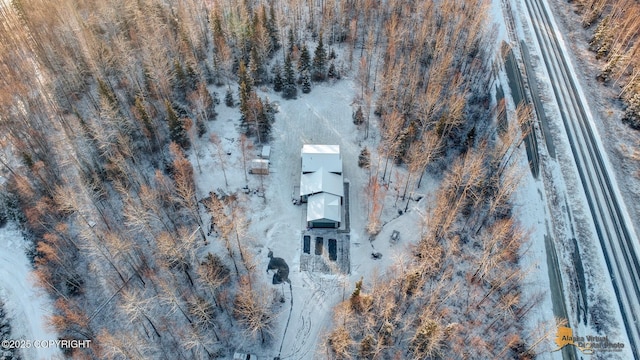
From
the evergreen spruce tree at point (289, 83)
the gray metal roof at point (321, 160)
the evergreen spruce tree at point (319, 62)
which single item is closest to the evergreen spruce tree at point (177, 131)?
the gray metal roof at point (321, 160)

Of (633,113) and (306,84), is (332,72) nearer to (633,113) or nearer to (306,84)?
(306,84)

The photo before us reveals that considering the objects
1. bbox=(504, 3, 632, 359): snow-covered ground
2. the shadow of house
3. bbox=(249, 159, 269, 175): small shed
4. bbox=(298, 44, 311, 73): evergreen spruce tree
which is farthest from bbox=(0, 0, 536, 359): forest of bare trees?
bbox=(504, 3, 632, 359): snow-covered ground

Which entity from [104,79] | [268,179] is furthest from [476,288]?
[104,79]

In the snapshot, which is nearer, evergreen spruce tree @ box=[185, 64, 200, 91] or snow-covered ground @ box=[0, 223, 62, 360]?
snow-covered ground @ box=[0, 223, 62, 360]

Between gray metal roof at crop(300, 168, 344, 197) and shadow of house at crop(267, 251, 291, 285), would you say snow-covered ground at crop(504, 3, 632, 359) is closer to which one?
gray metal roof at crop(300, 168, 344, 197)

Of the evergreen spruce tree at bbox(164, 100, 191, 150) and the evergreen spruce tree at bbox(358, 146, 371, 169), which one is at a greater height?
the evergreen spruce tree at bbox(164, 100, 191, 150)

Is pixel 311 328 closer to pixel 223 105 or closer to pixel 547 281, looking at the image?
pixel 547 281

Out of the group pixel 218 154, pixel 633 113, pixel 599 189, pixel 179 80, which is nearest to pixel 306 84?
pixel 218 154
